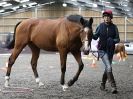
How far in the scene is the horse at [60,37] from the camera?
375 inches

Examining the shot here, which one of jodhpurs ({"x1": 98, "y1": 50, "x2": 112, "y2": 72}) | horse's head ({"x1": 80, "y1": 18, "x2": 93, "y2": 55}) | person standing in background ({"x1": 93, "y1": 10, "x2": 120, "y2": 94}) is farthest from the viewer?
person standing in background ({"x1": 93, "y1": 10, "x2": 120, "y2": 94})

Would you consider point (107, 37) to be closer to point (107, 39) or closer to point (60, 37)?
point (107, 39)

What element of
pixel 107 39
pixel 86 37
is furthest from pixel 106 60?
pixel 86 37

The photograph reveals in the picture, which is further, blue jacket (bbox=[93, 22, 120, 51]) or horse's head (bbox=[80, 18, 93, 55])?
blue jacket (bbox=[93, 22, 120, 51])

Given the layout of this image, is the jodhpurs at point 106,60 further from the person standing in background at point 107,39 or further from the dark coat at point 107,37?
the dark coat at point 107,37

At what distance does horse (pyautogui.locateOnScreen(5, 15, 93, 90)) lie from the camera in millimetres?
9512

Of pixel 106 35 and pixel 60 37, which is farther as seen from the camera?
pixel 60 37

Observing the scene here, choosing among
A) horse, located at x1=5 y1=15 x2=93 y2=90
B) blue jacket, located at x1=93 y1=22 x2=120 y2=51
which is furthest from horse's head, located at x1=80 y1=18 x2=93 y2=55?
blue jacket, located at x1=93 y1=22 x2=120 y2=51

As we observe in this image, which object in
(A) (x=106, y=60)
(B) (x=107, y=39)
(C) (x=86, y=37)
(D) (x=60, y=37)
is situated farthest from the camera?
(D) (x=60, y=37)

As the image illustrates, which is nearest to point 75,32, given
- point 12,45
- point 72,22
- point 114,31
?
point 72,22

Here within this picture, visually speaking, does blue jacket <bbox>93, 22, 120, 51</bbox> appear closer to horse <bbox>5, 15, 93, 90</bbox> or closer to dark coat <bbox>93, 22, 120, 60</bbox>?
dark coat <bbox>93, 22, 120, 60</bbox>

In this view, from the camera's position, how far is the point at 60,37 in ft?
32.9

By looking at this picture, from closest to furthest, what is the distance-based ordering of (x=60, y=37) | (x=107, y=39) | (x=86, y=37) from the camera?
(x=86, y=37)
(x=107, y=39)
(x=60, y=37)

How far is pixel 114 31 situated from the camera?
9.78 metres
